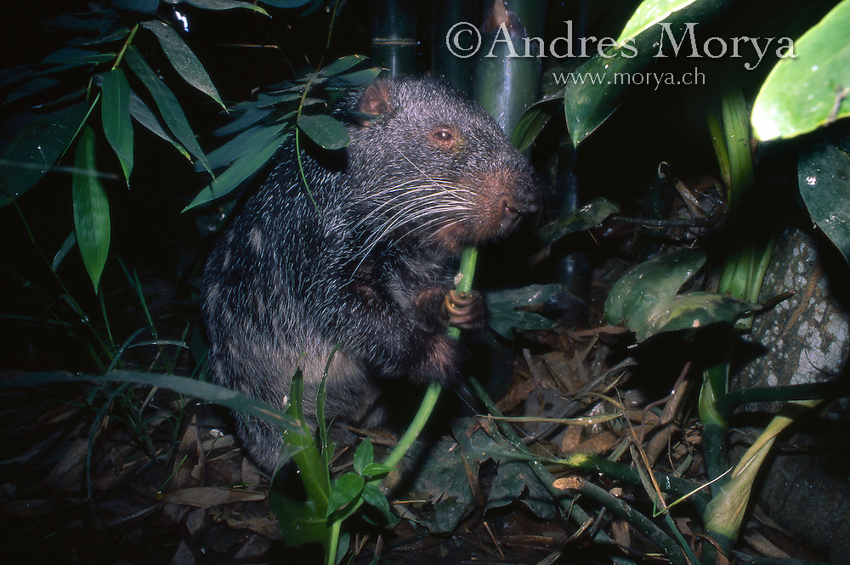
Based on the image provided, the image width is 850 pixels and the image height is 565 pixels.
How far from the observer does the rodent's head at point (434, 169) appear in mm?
2191

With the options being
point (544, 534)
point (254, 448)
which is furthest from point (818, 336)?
point (254, 448)

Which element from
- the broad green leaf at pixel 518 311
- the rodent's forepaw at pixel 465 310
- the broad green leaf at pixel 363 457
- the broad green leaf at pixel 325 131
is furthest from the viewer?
the broad green leaf at pixel 518 311

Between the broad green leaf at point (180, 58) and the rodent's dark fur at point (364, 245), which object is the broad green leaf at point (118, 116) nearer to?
the broad green leaf at point (180, 58)

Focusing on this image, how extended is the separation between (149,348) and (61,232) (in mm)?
985

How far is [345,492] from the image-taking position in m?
1.58

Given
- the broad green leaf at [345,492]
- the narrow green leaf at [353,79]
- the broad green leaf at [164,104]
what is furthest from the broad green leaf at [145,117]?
the broad green leaf at [345,492]

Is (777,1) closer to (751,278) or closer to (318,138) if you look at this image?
(751,278)

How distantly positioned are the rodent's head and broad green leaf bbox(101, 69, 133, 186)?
985 mm

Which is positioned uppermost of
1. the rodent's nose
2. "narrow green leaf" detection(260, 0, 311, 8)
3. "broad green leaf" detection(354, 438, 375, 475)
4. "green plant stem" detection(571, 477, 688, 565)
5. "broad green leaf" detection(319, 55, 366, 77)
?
"narrow green leaf" detection(260, 0, 311, 8)

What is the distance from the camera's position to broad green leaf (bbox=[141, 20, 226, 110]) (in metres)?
1.84

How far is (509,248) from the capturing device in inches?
115

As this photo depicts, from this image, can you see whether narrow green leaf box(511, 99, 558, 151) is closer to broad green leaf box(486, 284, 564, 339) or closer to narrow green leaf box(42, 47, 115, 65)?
broad green leaf box(486, 284, 564, 339)

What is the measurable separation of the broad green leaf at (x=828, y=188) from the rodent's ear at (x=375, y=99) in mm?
1772

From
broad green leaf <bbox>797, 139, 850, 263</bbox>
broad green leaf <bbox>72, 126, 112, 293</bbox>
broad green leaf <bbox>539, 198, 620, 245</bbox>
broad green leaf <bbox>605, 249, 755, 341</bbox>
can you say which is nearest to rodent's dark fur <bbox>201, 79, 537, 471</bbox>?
broad green leaf <bbox>539, 198, 620, 245</bbox>
